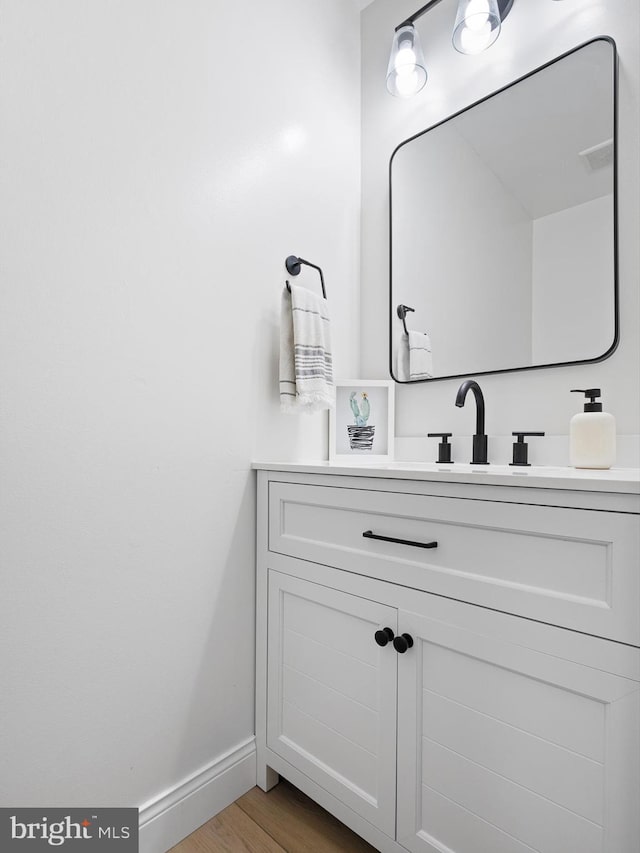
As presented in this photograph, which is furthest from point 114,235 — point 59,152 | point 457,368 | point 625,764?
point 625,764

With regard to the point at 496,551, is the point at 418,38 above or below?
above

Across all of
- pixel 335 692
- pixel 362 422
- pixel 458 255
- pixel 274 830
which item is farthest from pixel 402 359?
pixel 274 830

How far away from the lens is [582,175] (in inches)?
49.2

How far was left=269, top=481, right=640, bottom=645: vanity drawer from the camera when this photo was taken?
722 mm

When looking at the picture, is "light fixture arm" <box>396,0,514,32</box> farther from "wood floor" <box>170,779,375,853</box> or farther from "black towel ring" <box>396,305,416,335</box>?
"wood floor" <box>170,779,375,853</box>

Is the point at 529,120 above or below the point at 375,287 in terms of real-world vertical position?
above

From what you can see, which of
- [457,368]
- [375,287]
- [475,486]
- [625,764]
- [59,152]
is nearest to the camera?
[625,764]

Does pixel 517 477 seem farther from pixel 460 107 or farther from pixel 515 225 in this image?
pixel 460 107

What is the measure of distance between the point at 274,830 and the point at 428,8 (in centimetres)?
230

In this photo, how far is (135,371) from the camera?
110 centimetres

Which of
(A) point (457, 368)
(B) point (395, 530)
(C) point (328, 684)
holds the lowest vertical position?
(C) point (328, 684)

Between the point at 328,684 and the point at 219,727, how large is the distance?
0.34 metres

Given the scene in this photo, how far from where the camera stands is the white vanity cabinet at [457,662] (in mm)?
734

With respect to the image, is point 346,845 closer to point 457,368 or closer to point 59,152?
point 457,368
